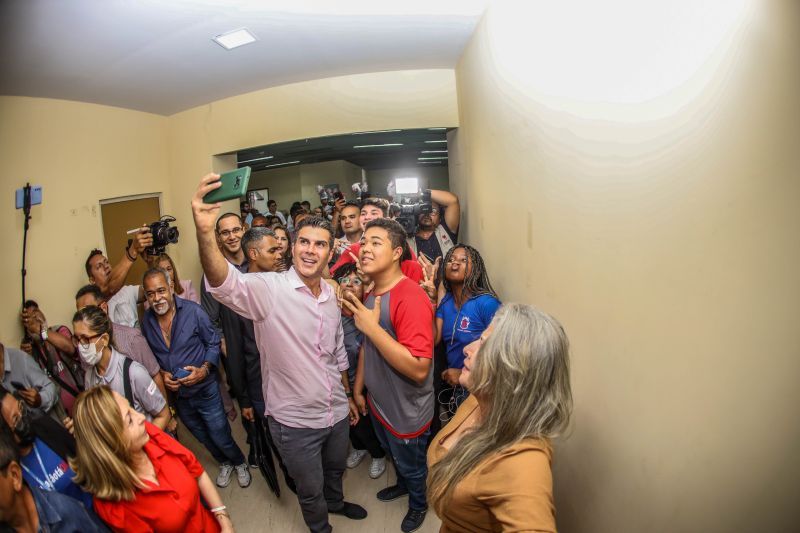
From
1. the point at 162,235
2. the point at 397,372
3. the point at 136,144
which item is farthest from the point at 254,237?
the point at 136,144

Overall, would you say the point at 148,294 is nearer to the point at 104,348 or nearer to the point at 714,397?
the point at 104,348

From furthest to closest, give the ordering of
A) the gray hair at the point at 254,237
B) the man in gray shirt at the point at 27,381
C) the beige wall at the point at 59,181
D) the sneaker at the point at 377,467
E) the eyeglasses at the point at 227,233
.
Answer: the eyeglasses at the point at 227,233, the beige wall at the point at 59,181, the sneaker at the point at 377,467, the gray hair at the point at 254,237, the man in gray shirt at the point at 27,381

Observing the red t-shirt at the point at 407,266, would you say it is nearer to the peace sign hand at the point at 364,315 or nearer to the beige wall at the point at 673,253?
the peace sign hand at the point at 364,315

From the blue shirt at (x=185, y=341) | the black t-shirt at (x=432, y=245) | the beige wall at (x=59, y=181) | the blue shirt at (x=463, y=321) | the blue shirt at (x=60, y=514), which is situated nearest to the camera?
the blue shirt at (x=60, y=514)

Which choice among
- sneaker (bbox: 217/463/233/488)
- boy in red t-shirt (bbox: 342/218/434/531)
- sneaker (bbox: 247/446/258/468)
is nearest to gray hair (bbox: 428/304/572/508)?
boy in red t-shirt (bbox: 342/218/434/531)

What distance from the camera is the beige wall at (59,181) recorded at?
108 inches

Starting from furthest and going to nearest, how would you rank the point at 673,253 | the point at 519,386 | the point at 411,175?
Result: 1. the point at 411,175
2. the point at 519,386
3. the point at 673,253

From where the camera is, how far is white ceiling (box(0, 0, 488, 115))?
1896 millimetres

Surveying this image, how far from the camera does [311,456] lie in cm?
185

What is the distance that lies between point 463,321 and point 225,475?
1738mm

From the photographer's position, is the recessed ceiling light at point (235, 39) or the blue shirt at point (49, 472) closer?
the blue shirt at point (49, 472)

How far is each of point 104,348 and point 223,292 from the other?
0.96 m

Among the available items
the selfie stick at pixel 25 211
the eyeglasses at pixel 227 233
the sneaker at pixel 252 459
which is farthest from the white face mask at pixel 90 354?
the selfie stick at pixel 25 211

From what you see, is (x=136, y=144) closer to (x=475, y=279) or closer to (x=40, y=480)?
(x=40, y=480)
